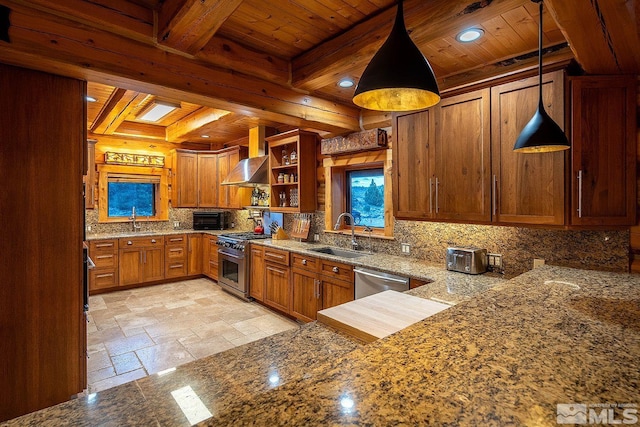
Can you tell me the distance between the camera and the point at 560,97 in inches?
84.3

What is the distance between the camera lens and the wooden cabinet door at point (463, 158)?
8.25ft

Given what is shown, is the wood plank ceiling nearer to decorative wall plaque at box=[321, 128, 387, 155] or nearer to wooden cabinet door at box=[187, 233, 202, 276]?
decorative wall plaque at box=[321, 128, 387, 155]

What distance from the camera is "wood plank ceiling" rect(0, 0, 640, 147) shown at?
1.84m

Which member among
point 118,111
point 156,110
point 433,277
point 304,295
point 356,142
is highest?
point 156,110

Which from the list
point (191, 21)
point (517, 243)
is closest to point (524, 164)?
point (517, 243)

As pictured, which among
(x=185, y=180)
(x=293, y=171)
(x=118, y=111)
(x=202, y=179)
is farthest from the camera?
(x=202, y=179)

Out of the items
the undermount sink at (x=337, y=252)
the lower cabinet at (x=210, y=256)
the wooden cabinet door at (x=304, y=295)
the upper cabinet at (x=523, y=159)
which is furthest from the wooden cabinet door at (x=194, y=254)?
the upper cabinet at (x=523, y=159)

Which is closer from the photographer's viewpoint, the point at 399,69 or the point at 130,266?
the point at 399,69

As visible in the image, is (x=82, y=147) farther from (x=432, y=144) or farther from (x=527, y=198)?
(x=527, y=198)

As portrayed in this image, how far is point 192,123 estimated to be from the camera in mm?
5137

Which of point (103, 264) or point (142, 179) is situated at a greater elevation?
point (142, 179)

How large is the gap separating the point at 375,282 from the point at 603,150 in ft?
6.33

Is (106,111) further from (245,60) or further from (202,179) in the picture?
(245,60)

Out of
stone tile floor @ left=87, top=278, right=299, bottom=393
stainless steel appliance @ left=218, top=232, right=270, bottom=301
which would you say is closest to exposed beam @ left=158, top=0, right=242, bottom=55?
stone tile floor @ left=87, top=278, right=299, bottom=393
